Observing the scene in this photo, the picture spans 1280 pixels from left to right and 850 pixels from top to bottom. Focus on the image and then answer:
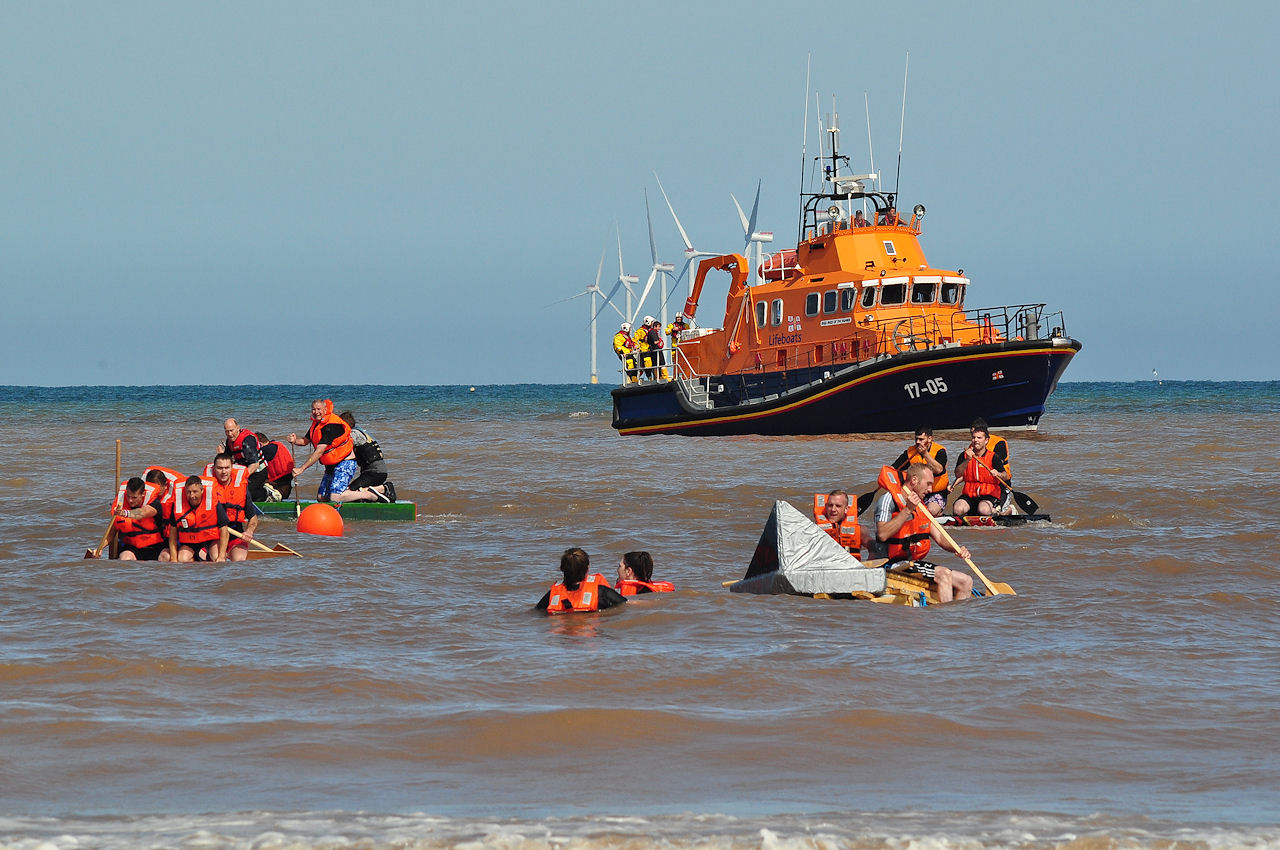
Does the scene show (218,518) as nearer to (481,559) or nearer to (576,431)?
(481,559)

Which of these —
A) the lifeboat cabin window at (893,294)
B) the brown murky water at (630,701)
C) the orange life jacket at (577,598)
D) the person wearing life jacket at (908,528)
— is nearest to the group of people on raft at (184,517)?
the brown murky water at (630,701)

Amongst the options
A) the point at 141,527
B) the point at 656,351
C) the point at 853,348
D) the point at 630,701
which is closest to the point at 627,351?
the point at 656,351

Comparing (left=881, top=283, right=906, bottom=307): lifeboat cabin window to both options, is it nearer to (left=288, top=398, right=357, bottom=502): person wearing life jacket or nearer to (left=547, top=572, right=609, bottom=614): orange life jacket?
(left=288, top=398, right=357, bottom=502): person wearing life jacket

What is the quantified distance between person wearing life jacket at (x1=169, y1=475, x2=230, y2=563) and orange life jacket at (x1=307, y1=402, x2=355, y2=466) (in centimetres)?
319

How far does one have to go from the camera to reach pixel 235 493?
11.1m

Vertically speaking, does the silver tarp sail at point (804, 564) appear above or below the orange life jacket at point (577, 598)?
above

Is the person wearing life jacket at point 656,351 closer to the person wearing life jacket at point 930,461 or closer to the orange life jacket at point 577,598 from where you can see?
the person wearing life jacket at point 930,461

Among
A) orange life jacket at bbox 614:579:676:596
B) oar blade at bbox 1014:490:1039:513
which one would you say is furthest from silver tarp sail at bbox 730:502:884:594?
oar blade at bbox 1014:490:1039:513

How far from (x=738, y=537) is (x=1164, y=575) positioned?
13.7 ft

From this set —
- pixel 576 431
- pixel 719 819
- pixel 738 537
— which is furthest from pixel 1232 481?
pixel 576 431

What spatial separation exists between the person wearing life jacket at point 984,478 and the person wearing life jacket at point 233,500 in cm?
678

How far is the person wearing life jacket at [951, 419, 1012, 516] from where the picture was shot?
42.7ft

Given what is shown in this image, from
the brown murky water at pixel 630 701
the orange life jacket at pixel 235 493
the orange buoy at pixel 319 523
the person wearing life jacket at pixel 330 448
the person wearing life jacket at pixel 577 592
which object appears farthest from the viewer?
the person wearing life jacket at pixel 330 448

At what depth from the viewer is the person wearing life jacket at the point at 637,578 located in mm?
9141
